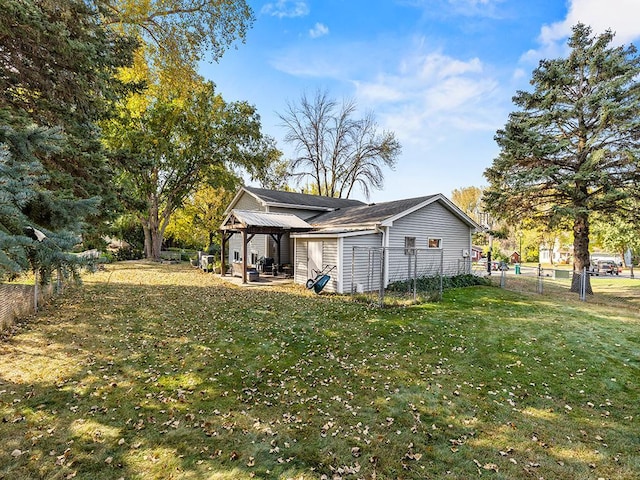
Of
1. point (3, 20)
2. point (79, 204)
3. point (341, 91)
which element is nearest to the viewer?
point (79, 204)

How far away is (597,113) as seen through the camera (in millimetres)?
15289

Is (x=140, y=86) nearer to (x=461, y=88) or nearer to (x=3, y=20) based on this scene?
(x=3, y=20)

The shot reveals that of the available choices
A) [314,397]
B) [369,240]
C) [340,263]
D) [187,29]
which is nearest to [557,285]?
[369,240]

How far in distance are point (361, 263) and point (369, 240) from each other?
41.3 inches

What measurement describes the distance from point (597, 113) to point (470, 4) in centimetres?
959

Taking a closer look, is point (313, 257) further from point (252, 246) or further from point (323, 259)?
point (252, 246)

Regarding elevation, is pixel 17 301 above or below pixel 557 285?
above

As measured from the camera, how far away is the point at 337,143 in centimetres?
3475

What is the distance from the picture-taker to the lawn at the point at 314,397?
3438 millimetres

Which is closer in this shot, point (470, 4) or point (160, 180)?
point (470, 4)

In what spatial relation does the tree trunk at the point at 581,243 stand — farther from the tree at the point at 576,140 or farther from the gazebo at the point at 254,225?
the gazebo at the point at 254,225

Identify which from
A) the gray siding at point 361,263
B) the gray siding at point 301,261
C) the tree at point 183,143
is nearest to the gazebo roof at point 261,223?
the gray siding at point 301,261

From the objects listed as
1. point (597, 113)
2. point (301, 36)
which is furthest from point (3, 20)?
point (597, 113)

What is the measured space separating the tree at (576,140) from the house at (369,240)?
3.48m
